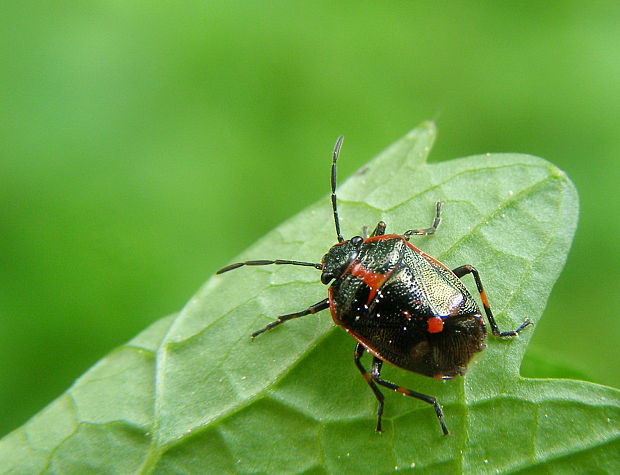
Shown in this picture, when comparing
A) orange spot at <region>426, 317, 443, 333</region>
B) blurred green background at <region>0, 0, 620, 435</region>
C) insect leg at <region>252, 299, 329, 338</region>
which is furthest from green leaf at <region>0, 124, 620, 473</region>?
blurred green background at <region>0, 0, 620, 435</region>

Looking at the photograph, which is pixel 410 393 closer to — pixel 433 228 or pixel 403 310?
pixel 403 310

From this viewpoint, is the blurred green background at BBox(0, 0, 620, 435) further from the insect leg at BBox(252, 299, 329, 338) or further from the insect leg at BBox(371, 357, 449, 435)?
the insect leg at BBox(371, 357, 449, 435)

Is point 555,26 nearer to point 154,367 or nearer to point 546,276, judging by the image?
point 546,276

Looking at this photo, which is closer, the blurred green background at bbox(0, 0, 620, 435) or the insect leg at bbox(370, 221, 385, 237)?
the insect leg at bbox(370, 221, 385, 237)

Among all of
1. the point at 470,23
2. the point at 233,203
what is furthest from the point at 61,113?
the point at 470,23

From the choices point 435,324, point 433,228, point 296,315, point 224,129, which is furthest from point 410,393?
point 224,129

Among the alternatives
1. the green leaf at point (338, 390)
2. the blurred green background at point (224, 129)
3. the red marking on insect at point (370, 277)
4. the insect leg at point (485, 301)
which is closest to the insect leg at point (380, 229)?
the green leaf at point (338, 390)
